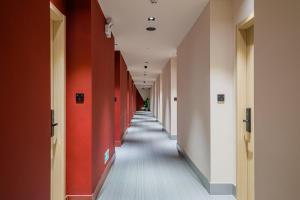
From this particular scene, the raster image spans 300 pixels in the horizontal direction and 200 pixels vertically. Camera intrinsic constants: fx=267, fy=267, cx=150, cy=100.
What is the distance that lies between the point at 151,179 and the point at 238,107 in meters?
1.94

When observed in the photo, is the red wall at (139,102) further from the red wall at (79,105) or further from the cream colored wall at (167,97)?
the red wall at (79,105)

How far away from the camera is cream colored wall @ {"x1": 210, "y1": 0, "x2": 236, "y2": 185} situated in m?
3.64

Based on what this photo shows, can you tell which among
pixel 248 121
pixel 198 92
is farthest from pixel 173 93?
pixel 248 121

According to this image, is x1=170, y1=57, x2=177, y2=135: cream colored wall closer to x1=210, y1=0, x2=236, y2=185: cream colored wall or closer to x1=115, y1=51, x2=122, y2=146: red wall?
x1=115, y1=51, x2=122, y2=146: red wall

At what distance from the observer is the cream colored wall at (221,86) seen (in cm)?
364

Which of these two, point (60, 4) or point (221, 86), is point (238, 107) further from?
point (60, 4)

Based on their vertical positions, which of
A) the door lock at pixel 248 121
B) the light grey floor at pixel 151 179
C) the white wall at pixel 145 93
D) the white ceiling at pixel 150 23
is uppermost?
the white ceiling at pixel 150 23
